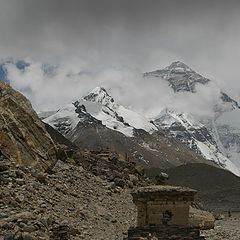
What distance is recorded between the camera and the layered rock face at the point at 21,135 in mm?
17812

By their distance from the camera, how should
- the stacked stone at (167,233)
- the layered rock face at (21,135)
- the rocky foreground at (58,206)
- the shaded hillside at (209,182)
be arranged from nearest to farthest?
→ the stacked stone at (167,233) < the rocky foreground at (58,206) < the layered rock face at (21,135) < the shaded hillside at (209,182)

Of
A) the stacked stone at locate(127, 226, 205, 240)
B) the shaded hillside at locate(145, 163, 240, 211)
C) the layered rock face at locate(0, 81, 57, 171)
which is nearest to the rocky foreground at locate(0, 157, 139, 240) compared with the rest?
the layered rock face at locate(0, 81, 57, 171)

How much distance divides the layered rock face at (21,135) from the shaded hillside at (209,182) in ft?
230

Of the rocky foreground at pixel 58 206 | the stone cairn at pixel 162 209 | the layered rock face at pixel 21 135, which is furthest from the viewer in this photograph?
the layered rock face at pixel 21 135

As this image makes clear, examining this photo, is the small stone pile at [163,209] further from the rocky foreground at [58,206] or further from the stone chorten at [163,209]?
the rocky foreground at [58,206]

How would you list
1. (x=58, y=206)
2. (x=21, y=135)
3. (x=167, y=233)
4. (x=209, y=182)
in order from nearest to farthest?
(x=167, y=233) < (x=58, y=206) < (x=21, y=135) < (x=209, y=182)

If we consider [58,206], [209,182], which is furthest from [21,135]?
[209,182]

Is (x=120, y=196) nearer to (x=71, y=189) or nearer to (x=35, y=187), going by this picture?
(x=71, y=189)

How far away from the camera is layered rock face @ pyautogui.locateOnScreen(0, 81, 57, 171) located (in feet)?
58.4

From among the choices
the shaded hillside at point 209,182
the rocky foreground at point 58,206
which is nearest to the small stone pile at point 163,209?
the rocky foreground at point 58,206

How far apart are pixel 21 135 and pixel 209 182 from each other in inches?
4105

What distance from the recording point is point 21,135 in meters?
18.7

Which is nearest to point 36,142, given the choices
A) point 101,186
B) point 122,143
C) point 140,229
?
point 101,186

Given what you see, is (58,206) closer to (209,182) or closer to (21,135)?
(21,135)
